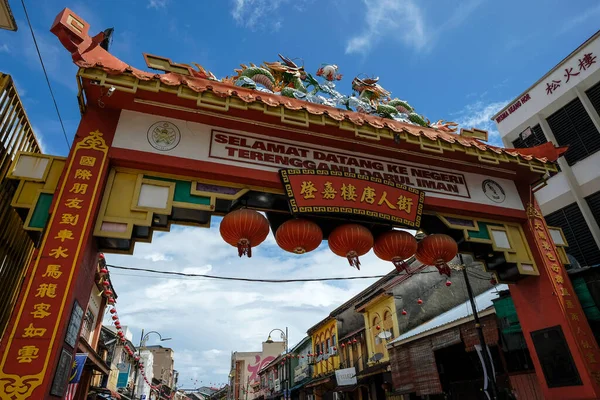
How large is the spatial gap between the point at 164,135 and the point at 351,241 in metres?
3.53

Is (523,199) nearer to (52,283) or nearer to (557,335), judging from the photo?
(557,335)

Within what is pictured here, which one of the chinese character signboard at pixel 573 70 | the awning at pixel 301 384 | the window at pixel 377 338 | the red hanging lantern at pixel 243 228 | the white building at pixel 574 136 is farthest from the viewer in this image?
the awning at pixel 301 384

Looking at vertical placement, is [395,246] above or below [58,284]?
above

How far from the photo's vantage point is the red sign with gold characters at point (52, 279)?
4.15 m

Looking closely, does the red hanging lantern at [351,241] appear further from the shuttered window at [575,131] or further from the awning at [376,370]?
the awning at [376,370]

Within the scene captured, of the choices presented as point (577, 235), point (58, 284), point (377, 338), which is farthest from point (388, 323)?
point (58, 284)

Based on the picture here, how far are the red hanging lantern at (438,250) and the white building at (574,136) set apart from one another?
27.3 ft

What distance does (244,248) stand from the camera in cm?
625

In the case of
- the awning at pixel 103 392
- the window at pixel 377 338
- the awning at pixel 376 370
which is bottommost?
the awning at pixel 103 392

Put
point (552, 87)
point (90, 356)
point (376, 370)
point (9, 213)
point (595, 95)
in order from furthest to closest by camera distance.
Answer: point (376, 370), point (90, 356), point (552, 87), point (595, 95), point (9, 213)

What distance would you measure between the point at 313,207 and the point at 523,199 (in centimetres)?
504

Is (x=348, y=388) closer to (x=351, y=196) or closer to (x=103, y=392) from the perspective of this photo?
(x=103, y=392)

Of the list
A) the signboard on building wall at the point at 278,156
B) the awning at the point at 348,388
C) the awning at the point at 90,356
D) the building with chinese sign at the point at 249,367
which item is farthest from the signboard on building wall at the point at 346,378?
the building with chinese sign at the point at 249,367

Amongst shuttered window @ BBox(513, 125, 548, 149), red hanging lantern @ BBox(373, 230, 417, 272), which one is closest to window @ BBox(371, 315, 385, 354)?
shuttered window @ BBox(513, 125, 548, 149)
